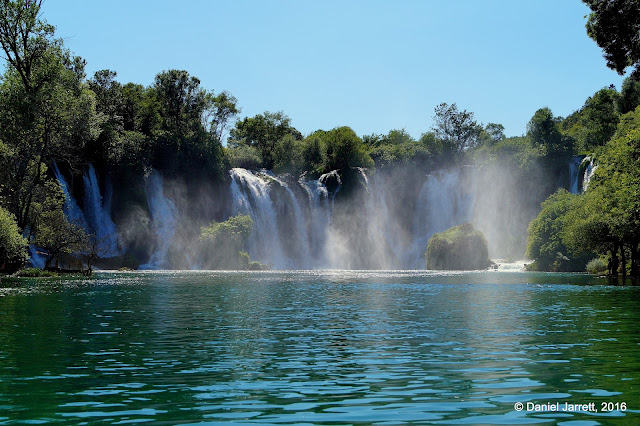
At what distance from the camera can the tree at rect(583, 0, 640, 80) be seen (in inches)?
1344

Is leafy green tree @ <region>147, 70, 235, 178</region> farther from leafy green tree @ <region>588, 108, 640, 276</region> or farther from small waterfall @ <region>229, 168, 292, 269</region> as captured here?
leafy green tree @ <region>588, 108, 640, 276</region>

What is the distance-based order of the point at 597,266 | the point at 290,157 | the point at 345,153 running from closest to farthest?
the point at 597,266 → the point at 290,157 → the point at 345,153

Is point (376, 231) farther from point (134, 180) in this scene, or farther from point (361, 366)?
point (361, 366)

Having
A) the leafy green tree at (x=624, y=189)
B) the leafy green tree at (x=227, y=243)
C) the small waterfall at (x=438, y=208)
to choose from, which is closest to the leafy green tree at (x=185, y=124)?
the leafy green tree at (x=227, y=243)

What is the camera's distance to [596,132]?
119m

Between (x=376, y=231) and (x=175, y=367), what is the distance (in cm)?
9099

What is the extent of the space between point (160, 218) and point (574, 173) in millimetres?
61665

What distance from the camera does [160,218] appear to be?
88375 millimetres

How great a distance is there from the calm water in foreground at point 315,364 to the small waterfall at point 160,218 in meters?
59.3

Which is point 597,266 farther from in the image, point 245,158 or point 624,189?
point 245,158

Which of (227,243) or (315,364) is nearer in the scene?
(315,364)

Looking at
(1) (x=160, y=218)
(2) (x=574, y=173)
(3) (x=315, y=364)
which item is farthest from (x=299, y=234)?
(3) (x=315, y=364)

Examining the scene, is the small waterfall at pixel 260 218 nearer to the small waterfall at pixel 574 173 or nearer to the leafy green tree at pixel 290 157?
the leafy green tree at pixel 290 157

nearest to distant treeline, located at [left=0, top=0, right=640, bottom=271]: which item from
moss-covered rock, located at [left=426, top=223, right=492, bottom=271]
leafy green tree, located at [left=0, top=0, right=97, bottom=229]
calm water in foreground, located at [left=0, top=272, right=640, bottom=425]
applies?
leafy green tree, located at [left=0, top=0, right=97, bottom=229]
